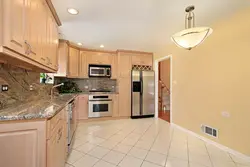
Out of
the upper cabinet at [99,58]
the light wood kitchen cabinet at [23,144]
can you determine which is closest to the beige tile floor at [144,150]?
the light wood kitchen cabinet at [23,144]

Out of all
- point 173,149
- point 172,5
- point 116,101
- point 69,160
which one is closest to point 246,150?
point 173,149

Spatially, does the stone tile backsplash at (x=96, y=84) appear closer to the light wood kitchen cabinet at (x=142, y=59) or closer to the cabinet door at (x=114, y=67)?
the cabinet door at (x=114, y=67)

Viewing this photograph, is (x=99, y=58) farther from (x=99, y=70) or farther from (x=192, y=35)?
(x=192, y=35)

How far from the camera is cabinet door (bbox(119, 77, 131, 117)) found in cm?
488

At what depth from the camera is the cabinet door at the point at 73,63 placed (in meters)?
4.34

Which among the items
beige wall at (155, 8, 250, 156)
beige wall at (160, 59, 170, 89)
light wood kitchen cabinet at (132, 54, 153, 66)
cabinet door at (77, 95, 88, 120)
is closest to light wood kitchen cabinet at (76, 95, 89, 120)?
cabinet door at (77, 95, 88, 120)

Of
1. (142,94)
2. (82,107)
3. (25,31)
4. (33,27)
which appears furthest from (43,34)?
(142,94)

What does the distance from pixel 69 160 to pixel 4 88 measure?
139 cm

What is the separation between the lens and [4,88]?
63.7 inches

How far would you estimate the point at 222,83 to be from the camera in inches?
105

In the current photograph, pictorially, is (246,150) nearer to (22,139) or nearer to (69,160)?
(69,160)

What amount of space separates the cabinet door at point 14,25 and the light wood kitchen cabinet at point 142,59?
4.04 meters

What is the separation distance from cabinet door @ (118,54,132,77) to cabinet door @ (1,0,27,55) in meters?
3.75

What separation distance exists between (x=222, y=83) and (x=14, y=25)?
314cm
